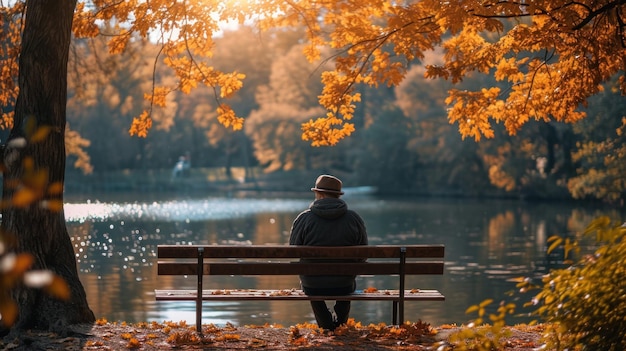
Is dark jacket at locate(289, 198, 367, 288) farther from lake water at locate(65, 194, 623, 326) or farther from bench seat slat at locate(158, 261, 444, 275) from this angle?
lake water at locate(65, 194, 623, 326)

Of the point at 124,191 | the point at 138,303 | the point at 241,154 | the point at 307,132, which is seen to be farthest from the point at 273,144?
the point at 307,132

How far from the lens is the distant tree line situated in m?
47.5

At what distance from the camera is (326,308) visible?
7758mm

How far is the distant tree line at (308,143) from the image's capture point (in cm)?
4753

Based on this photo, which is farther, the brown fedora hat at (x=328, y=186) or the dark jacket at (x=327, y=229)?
the brown fedora hat at (x=328, y=186)

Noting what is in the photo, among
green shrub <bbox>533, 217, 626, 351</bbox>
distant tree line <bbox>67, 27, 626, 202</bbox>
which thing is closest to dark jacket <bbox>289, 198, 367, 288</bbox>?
green shrub <bbox>533, 217, 626, 351</bbox>

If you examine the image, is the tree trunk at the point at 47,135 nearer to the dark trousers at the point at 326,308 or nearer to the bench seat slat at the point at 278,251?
the bench seat slat at the point at 278,251

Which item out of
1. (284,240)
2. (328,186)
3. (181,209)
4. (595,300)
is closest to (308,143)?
(181,209)

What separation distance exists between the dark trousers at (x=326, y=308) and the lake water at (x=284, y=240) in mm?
3108

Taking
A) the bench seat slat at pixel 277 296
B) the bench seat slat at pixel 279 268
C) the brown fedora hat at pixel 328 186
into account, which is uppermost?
the brown fedora hat at pixel 328 186

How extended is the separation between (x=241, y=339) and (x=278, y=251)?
0.69 metres

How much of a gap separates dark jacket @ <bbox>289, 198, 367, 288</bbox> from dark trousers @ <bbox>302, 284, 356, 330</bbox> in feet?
0.13

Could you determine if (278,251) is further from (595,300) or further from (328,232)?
(595,300)

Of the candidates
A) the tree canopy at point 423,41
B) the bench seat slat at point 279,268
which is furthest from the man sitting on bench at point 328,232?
the tree canopy at point 423,41
